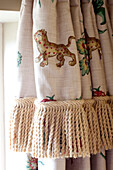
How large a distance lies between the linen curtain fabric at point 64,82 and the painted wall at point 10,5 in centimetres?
10

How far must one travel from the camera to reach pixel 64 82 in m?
0.84

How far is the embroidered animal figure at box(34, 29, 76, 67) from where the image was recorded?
2.67 ft

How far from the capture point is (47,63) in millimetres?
812

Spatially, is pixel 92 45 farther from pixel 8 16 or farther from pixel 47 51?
pixel 8 16

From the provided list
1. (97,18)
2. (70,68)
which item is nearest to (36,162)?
(70,68)

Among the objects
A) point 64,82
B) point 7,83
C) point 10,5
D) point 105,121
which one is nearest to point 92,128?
point 105,121

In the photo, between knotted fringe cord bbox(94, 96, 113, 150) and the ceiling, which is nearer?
knotted fringe cord bbox(94, 96, 113, 150)

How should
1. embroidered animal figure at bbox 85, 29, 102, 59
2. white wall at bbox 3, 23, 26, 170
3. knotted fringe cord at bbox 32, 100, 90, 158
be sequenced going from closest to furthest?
knotted fringe cord at bbox 32, 100, 90, 158, embroidered animal figure at bbox 85, 29, 102, 59, white wall at bbox 3, 23, 26, 170

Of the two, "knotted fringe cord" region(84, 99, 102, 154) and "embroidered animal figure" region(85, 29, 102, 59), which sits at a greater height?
"embroidered animal figure" region(85, 29, 102, 59)

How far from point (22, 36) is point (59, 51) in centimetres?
16

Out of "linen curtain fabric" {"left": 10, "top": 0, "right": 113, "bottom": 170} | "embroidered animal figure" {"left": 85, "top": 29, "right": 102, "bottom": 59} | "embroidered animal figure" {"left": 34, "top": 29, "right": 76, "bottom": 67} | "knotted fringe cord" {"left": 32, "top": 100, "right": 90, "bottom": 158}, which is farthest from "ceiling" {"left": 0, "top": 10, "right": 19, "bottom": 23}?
"knotted fringe cord" {"left": 32, "top": 100, "right": 90, "bottom": 158}

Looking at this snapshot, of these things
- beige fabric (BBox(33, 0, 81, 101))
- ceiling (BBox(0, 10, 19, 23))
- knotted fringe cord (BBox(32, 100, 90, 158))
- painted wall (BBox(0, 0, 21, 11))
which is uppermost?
painted wall (BBox(0, 0, 21, 11))

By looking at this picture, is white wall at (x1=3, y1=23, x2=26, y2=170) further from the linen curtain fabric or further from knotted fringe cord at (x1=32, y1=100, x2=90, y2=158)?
knotted fringe cord at (x1=32, y1=100, x2=90, y2=158)

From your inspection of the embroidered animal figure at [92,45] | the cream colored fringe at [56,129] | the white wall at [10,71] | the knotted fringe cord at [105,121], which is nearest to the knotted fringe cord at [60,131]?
the cream colored fringe at [56,129]
